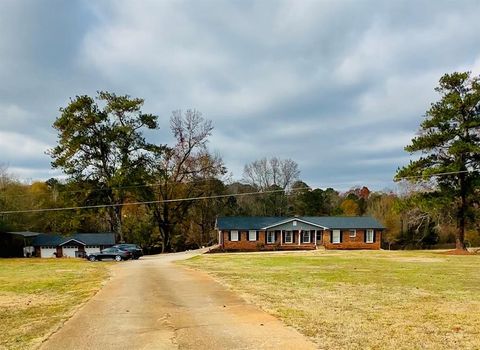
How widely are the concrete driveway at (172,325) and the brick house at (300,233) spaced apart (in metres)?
44.9

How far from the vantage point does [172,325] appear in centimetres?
978

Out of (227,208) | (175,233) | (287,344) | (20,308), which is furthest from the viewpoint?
(227,208)

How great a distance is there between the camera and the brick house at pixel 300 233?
2355 inches

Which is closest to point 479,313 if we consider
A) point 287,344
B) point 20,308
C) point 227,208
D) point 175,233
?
point 287,344

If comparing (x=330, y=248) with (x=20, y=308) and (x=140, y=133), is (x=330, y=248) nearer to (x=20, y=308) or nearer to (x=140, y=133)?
(x=140, y=133)

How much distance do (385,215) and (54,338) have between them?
73.1 metres

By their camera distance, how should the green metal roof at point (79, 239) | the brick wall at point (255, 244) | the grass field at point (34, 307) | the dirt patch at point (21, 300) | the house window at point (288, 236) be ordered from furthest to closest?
1. the green metal roof at point (79, 239)
2. the house window at point (288, 236)
3. the brick wall at point (255, 244)
4. the dirt patch at point (21, 300)
5. the grass field at point (34, 307)

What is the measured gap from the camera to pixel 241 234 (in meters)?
59.7

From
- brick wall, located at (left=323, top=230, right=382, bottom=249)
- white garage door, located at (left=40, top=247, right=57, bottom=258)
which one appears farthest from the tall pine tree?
white garage door, located at (left=40, top=247, right=57, bottom=258)

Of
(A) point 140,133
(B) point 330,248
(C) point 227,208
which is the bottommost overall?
(B) point 330,248

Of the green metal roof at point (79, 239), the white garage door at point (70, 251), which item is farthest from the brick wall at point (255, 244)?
the white garage door at point (70, 251)

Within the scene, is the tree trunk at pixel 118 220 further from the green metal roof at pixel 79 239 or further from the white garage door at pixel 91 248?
the white garage door at pixel 91 248

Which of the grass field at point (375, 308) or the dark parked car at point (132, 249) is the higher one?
the grass field at point (375, 308)

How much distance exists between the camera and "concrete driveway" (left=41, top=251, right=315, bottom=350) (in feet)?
26.7
